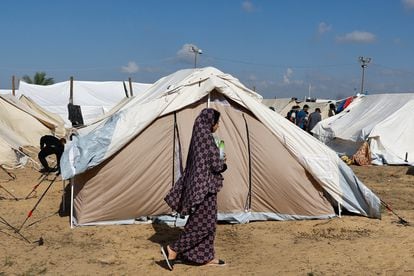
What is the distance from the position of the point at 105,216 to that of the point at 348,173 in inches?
138

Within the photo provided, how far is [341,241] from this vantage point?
6.85 metres

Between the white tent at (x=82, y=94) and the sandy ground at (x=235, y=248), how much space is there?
1851 cm

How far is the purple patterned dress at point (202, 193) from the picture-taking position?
5.76 m

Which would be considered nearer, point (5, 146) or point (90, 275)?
point (90, 275)

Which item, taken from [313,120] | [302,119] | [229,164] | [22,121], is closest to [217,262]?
[229,164]

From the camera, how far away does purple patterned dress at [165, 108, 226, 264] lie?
5.76m

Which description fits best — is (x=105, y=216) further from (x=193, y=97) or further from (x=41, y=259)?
(x=193, y=97)

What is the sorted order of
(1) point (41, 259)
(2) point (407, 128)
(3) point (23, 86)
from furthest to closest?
(3) point (23, 86) → (2) point (407, 128) → (1) point (41, 259)

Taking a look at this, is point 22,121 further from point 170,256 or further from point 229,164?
point 170,256

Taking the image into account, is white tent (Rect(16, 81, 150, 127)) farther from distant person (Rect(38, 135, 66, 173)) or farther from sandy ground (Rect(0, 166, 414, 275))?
sandy ground (Rect(0, 166, 414, 275))

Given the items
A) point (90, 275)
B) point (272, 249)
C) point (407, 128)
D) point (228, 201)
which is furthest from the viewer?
point (407, 128)

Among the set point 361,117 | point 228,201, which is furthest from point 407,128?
point 228,201

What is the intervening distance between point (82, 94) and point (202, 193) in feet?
77.9

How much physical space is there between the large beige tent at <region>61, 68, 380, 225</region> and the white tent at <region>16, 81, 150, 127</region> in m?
18.4
